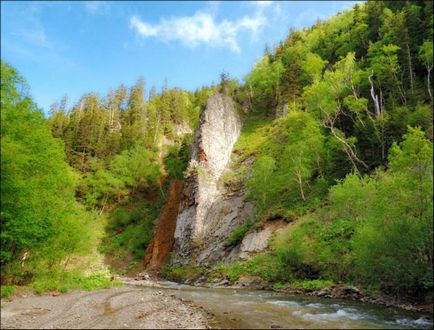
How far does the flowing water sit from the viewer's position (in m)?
13.8

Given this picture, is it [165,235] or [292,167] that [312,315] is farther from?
[165,235]

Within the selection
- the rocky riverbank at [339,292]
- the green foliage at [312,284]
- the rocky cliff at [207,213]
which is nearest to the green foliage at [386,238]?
the rocky riverbank at [339,292]

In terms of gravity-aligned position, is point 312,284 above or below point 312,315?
below

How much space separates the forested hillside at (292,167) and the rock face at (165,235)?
3200mm

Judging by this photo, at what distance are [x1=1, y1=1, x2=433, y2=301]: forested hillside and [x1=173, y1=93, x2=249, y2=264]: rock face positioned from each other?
87.3 inches

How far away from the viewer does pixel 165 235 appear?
169 ft

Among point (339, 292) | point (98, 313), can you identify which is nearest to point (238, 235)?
point (339, 292)

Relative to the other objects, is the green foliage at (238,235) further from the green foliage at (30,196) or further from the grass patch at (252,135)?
the grass patch at (252,135)

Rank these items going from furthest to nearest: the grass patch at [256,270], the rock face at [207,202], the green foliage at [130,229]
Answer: the green foliage at [130,229] → the rock face at [207,202] → the grass patch at [256,270]

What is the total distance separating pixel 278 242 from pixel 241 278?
209 inches

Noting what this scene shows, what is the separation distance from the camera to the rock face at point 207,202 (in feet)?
143

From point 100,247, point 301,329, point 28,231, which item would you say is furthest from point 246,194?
point 301,329

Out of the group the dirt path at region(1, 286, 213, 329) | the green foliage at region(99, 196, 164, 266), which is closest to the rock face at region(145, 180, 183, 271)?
the green foliage at region(99, 196, 164, 266)

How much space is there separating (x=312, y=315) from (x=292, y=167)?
27.8 meters
